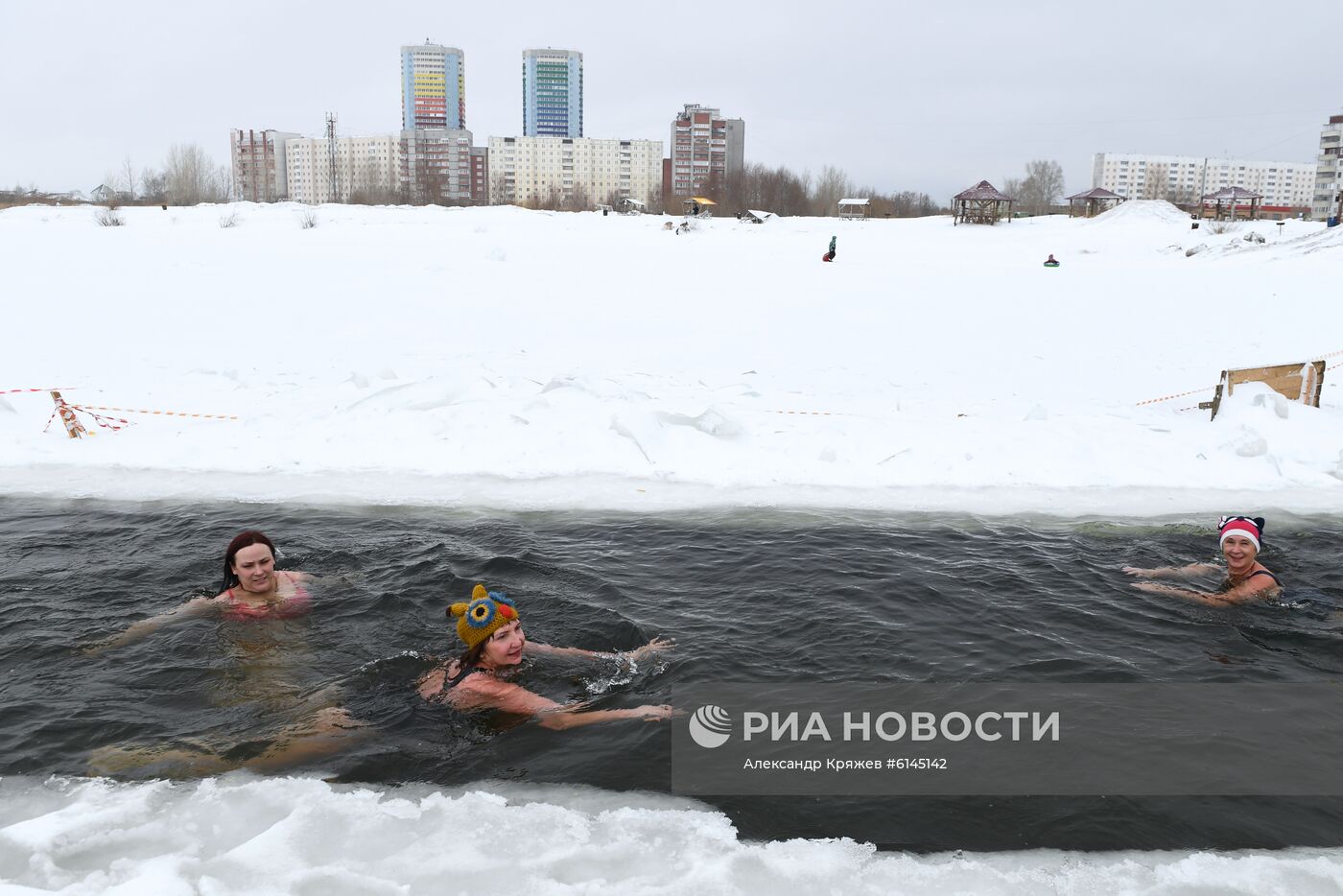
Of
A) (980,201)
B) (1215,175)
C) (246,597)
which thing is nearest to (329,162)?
(980,201)

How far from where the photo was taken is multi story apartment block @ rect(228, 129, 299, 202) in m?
117

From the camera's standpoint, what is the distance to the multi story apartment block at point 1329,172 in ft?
285

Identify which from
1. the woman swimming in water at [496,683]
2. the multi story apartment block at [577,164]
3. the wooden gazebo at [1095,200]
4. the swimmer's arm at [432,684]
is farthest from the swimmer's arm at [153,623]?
the multi story apartment block at [577,164]

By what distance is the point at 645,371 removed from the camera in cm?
1603

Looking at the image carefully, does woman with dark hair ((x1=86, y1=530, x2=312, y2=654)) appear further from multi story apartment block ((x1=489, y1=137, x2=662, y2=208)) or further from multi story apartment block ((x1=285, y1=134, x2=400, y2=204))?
multi story apartment block ((x1=489, y1=137, x2=662, y2=208))

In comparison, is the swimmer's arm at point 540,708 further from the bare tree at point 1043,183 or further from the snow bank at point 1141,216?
the bare tree at point 1043,183

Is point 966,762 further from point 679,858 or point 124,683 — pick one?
point 124,683

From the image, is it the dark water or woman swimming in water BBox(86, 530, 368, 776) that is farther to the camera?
woman swimming in water BBox(86, 530, 368, 776)

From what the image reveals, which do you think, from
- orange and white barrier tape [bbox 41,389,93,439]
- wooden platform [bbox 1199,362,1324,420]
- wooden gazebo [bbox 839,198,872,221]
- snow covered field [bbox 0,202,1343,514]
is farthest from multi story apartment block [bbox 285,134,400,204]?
wooden platform [bbox 1199,362,1324,420]

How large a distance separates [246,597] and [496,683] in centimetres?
233

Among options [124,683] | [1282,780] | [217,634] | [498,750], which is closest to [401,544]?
[217,634]

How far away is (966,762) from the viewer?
4840mm

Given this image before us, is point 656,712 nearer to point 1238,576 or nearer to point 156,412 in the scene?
point 1238,576

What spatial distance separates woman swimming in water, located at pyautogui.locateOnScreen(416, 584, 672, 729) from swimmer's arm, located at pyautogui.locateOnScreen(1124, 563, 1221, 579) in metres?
4.31
